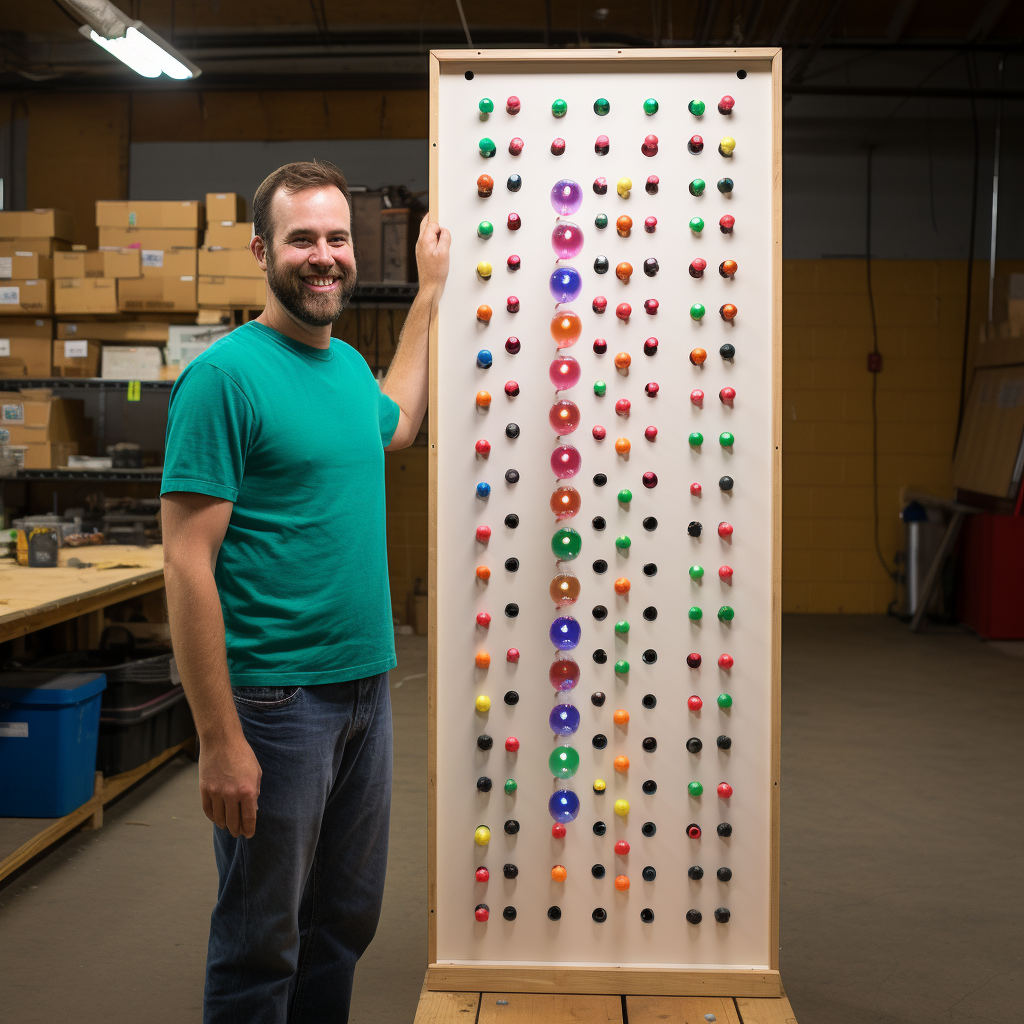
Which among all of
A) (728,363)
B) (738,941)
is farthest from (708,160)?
(738,941)

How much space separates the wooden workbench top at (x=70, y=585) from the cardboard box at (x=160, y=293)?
1987 millimetres

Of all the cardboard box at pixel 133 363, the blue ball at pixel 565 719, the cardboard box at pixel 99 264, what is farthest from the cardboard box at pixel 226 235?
the blue ball at pixel 565 719

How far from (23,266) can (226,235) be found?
1.32 metres

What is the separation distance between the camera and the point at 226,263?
5.78m

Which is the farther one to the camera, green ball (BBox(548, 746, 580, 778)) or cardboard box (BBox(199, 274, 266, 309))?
cardboard box (BBox(199, 274, 266, 309))

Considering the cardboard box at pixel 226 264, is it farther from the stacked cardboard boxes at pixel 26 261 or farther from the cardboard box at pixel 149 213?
the stacked cardboard boxes at pixel 26 261

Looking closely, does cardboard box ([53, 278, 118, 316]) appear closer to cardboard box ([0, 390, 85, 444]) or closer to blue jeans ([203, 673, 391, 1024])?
cardboard box ([0, 390, 85, 444])

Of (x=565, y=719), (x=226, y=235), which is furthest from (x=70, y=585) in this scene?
(x=226, y=235)

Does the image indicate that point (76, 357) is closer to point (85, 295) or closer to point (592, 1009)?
point (85, 295)

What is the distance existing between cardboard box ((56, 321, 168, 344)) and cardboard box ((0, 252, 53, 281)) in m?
0.34

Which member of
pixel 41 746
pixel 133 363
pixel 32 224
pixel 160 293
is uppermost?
pixel 32 224

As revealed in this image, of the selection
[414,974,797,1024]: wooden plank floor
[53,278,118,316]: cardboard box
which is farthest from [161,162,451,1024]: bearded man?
[53,278,118,316]: cardboard box

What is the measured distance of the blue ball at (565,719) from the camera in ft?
7.09

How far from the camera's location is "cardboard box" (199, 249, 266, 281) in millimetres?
5762
